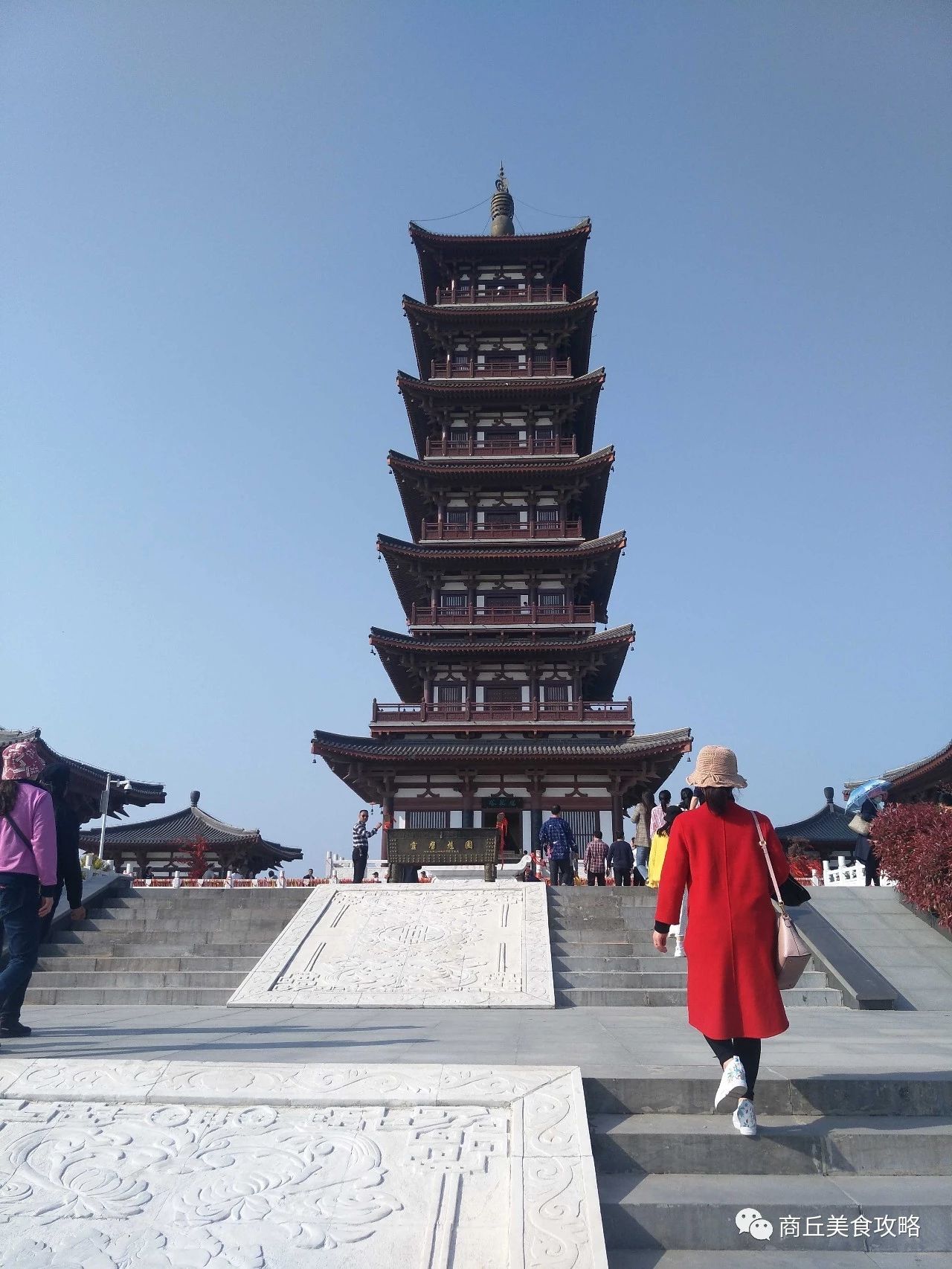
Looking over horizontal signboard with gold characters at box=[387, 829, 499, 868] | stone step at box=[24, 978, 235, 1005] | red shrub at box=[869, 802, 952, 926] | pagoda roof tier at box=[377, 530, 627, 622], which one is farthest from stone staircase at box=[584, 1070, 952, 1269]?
pagoda roof tier at box=[377, 530, 627, 622]

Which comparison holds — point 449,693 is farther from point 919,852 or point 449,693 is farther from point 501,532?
point 919,852

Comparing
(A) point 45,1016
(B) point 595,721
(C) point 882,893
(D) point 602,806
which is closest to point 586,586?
(B) point 595,721

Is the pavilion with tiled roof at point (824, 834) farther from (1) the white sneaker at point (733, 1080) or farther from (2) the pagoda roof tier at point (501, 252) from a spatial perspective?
(1) the white sneaker at point (733, 1080)

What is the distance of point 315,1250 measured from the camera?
2.70 metres

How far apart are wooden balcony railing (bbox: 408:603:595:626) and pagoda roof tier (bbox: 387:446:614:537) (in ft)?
12.5

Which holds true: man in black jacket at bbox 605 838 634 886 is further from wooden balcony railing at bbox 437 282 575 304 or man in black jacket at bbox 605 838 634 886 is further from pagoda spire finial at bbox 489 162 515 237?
pagoda spire finial at bbox 489 162 515 237

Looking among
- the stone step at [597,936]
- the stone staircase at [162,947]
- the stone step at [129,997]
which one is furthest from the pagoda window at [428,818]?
the stone step at [129,997]

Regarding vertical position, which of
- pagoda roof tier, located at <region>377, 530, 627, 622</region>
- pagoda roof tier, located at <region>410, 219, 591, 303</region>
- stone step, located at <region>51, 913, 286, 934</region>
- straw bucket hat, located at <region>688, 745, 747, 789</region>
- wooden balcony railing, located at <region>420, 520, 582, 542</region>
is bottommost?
stone step, located at <region>51, 913, 286, 934</region>

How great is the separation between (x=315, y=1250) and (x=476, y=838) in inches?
492

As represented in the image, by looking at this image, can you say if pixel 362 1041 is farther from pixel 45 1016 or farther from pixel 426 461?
pixel 426 461

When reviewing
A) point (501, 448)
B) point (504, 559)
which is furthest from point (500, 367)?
point (504, 559)

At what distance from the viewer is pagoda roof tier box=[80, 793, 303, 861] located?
95.2ft

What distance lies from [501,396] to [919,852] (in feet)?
63.7

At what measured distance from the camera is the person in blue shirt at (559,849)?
Result: 48.5 ft
